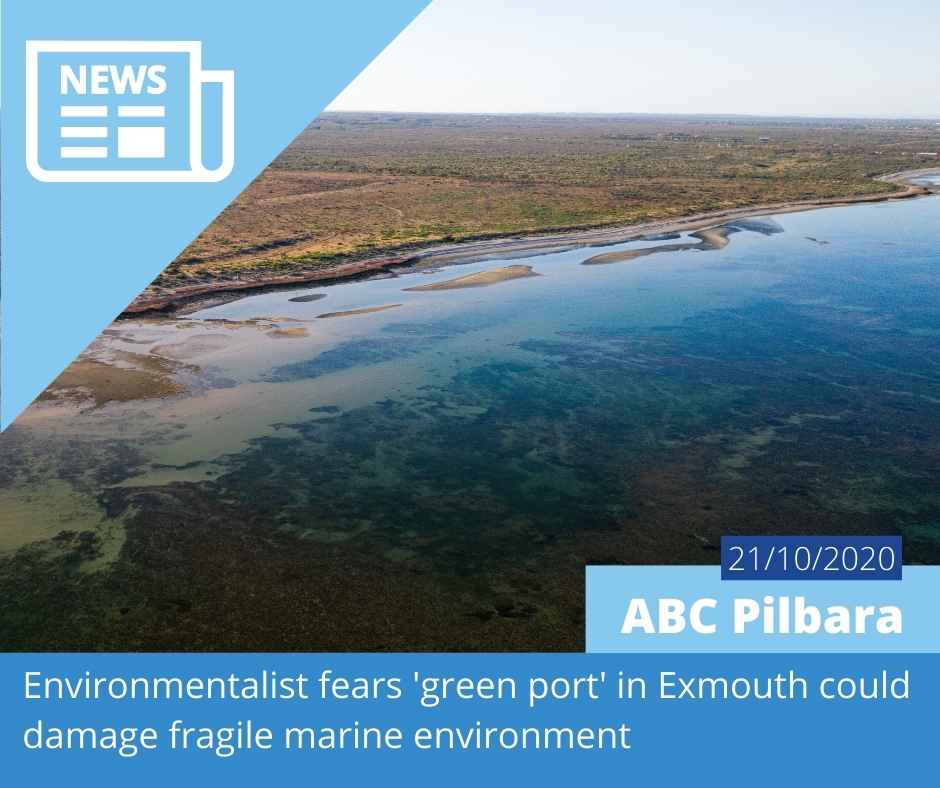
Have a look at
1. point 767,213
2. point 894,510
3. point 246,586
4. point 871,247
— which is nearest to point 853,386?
point 894,510

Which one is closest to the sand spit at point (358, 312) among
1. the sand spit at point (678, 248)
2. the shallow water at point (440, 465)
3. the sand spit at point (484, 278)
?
the shallow water at point (440, 465)

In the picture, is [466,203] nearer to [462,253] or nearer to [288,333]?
[462,253]

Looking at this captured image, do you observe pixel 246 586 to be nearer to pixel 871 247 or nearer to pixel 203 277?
pixel 203 277

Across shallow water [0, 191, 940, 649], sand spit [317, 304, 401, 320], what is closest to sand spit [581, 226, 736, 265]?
shallow water [0, 191, 940, 649]

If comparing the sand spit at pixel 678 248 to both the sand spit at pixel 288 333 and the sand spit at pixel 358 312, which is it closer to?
the sand spit at pixel 358 312

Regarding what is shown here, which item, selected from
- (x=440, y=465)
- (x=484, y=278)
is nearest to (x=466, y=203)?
(x=484, y=278)
